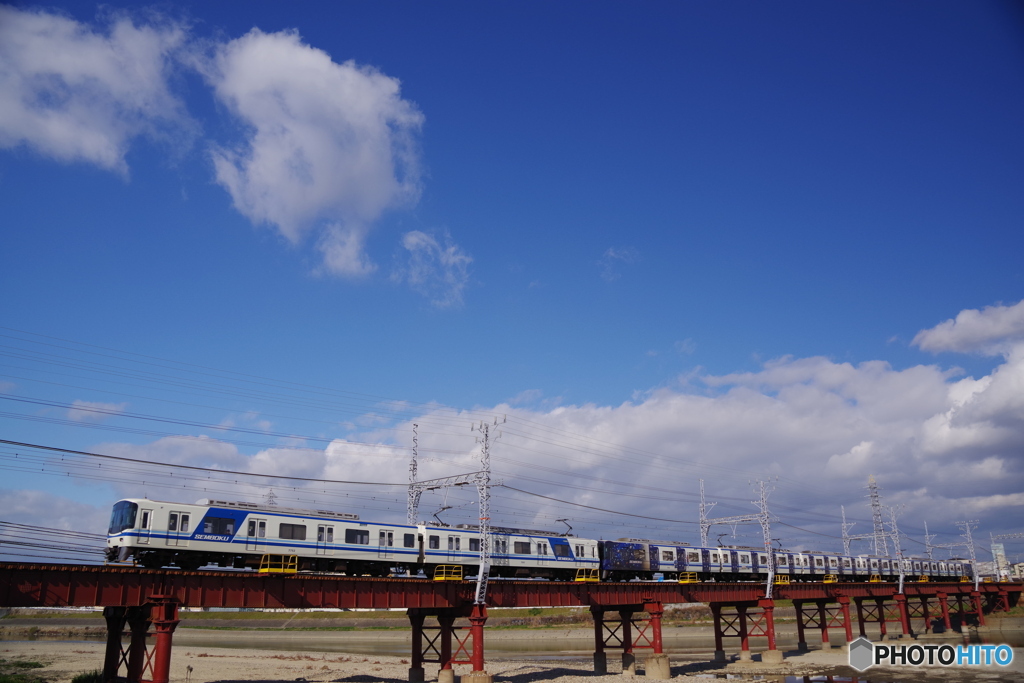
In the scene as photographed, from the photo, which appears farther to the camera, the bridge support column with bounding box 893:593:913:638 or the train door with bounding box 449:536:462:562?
the bridge support column with bounding box 893:593:913:638

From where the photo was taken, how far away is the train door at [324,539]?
1622 inches

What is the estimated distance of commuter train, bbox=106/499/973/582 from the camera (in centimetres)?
3588

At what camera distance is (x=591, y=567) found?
5625cm

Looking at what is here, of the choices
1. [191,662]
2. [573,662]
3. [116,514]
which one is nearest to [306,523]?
[116,514]

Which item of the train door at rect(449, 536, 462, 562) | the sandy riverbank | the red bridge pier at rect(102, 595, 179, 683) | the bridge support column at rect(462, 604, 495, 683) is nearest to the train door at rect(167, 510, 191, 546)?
the red bridge pier at rect(102, 595, 179, 683)

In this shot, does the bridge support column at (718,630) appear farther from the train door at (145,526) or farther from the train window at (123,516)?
the train window at (123,516)

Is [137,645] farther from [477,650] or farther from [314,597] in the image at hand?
[477,650]

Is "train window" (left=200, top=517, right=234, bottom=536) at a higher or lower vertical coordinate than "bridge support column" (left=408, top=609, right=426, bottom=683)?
higher

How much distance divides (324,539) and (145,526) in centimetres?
986

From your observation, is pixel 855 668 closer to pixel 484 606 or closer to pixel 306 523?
pixel 484 606

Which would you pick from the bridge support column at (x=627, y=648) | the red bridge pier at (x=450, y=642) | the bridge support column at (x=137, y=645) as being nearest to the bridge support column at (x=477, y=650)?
the red bridge pier at (x=450, y=642)

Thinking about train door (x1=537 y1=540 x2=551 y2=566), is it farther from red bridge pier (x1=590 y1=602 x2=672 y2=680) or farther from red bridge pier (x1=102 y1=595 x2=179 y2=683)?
red bridge pier (x1=102 y1=595 x2=179 y2=683)

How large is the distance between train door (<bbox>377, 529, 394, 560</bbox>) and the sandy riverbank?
15.8 metres

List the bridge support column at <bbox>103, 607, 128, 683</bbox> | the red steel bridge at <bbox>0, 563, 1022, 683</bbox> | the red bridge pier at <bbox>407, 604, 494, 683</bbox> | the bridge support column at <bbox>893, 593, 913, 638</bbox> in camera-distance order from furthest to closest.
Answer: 1. the bridge support column at <bbox>893, 593, 913, 638</bbox>
2. the red bridge pier at <bbox>407, 604, 494, 683</bbox>
3. the bridge support column at <bbox>103, 607, 128, 683</bbox>
4. the red steel bridge at <bbox>0, 563, 1022, 683</bbox>
